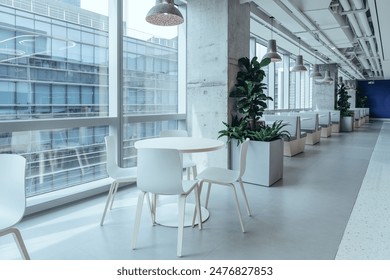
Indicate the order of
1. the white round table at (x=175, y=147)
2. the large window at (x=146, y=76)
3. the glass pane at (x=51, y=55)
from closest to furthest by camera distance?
the white round table at (x=175, y=147) < the glass pane at (x=51, y=55) < the large window at (x=146, y=76)

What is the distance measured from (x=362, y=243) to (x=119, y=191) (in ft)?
9.56

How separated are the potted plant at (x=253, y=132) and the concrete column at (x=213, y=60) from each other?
0.16m

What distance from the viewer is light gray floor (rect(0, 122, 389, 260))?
7.48ft

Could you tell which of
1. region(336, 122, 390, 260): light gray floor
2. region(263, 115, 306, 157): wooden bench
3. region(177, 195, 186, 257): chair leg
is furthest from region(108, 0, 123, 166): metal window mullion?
region(263, 115, 306, 157): wooden bench

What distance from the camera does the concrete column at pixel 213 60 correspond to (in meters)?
4.58

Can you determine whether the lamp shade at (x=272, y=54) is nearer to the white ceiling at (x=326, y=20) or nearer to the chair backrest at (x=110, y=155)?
the white ceiling at (x=326, y=20)

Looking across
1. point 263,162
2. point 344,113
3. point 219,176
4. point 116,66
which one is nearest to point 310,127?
point 344,113

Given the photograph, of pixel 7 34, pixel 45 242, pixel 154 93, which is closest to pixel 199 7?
pixel 154 93

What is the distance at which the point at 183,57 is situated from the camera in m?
5.46

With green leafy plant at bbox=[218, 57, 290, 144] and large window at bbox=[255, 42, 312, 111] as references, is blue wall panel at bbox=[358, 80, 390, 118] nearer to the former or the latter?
large window at bbox=[255, 42, 312, 111]

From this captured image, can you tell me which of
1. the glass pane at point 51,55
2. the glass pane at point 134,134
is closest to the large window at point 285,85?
the glass pane at point 134,134

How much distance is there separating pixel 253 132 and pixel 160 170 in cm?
252
